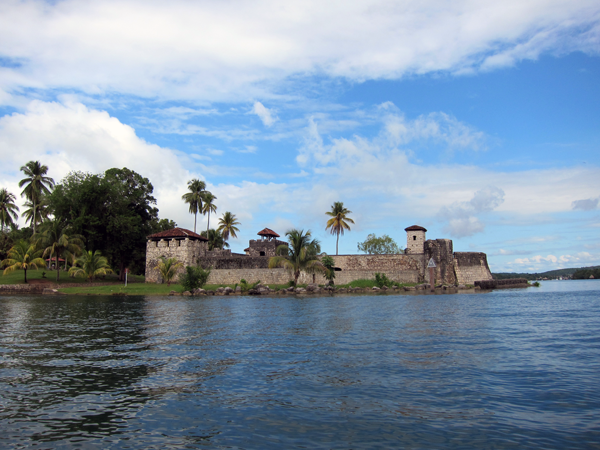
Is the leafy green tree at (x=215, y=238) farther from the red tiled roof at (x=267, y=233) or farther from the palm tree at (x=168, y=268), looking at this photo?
the palm tree at (x=168, y=268)

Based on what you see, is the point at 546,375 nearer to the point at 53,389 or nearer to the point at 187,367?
the point at 187,367

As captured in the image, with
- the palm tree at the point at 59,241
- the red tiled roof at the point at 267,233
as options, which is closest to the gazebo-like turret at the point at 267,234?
the red tiled roof at the point at 267,233

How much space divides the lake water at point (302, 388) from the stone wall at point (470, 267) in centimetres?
3782

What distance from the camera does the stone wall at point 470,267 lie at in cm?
5181

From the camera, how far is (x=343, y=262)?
168ft

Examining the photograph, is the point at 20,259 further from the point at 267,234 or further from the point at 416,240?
the point at 416,240

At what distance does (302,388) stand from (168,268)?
41239 millimetres

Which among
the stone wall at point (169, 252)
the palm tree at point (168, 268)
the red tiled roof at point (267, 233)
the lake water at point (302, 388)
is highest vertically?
the red tiled roof at point (267, 233)

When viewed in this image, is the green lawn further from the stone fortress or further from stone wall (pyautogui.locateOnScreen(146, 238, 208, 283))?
the stone fortress

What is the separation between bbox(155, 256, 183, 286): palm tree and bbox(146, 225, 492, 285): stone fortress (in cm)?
105

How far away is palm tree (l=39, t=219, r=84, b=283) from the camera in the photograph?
46.4 metres

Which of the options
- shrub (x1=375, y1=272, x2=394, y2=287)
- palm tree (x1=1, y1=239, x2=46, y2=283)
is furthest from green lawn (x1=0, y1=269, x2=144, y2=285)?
shrub (x1=375, y1=272, x2=394, y2=287)

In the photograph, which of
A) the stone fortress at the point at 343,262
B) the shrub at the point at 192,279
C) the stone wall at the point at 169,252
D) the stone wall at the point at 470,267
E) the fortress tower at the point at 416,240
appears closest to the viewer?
the shrub at the point at 192,279

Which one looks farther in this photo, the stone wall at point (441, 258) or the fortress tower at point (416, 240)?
the fortress tower at point (416, 240)
